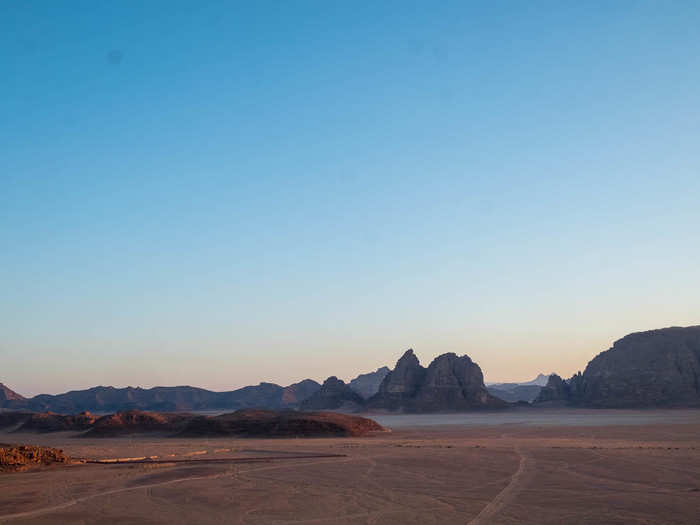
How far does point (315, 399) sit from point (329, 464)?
145 m

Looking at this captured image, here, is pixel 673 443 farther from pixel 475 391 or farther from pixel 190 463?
pixel 475 391

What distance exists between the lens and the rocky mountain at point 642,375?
13325cm

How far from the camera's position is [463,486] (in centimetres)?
2381

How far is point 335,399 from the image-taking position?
168 metres

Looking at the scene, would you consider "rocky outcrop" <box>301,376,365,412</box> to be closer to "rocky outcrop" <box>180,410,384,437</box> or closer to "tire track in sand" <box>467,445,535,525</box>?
"rocky outcrop" <box>180,410,384,437</box>

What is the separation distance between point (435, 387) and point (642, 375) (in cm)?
4807

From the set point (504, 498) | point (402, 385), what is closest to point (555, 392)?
point (402, 385)

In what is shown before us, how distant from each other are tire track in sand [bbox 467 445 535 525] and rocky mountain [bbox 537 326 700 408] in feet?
386

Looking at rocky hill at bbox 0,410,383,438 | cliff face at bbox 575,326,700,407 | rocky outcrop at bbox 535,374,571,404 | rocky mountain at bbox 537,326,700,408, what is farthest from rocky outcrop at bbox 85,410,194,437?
rocky outcrop at bbox 535,374,571,404

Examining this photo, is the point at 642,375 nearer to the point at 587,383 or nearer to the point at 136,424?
the point at 587,383

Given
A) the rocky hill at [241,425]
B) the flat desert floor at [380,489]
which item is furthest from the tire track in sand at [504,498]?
the rocky hill at [241,425]

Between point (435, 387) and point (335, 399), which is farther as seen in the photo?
point (335, 399)

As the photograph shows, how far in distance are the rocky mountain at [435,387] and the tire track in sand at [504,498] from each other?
122523 mm

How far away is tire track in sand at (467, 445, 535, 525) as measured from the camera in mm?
17633
